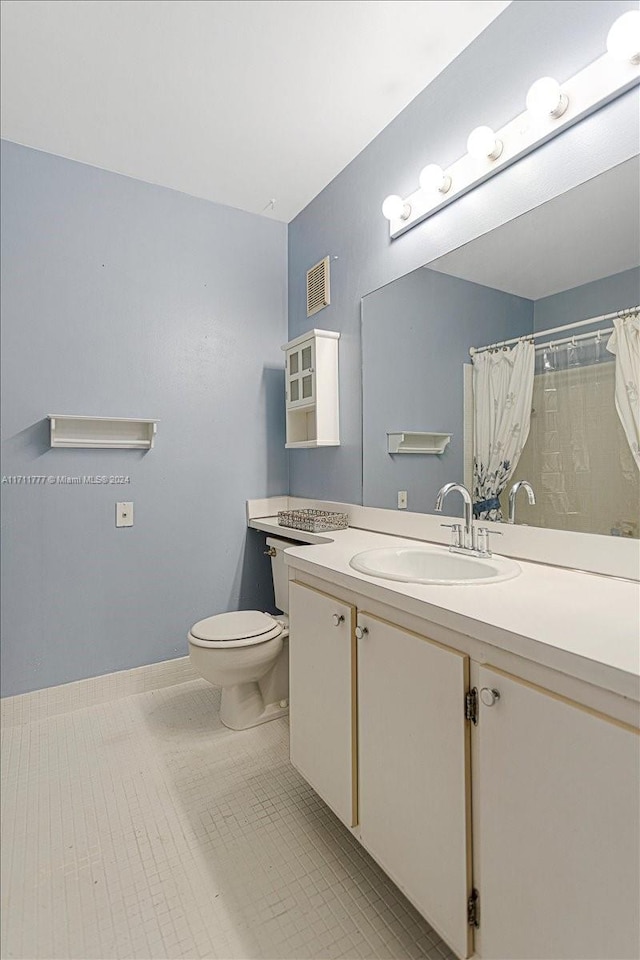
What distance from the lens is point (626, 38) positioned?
1095mm

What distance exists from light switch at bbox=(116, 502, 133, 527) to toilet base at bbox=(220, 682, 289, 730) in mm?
845

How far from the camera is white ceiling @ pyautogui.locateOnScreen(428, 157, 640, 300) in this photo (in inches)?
45.5

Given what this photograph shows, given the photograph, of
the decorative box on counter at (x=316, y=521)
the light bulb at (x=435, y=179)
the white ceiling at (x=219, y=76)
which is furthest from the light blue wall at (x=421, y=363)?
the white ceiling at (x=219, y=76)

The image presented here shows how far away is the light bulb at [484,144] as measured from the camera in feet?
4.65

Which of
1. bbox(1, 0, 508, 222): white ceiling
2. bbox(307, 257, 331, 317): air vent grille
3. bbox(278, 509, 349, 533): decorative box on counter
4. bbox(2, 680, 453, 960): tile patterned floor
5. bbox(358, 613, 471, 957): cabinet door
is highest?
bbox(1, 0, 508, 222): white ceiling

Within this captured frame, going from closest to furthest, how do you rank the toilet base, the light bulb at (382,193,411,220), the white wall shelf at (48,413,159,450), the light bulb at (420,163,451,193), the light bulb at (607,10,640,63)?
the light bulb at (607,10,640,63) → the light bulb at (420,163,451,193) → the light bulb at (382,193,411,220) → the toilet base → the white wall shelf at (48,413,159,450)

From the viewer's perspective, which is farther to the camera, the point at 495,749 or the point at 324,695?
the point at 324,695

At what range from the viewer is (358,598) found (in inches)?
48.1

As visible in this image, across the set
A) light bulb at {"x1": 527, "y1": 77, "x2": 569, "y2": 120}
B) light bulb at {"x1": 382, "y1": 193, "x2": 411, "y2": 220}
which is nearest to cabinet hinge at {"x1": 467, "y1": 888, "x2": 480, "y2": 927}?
light bulb at {"x1": 527, "y1": 77, "x2": 569, "y2": 120}

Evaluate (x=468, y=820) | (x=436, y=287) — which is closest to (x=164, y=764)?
(x=468, y=820)

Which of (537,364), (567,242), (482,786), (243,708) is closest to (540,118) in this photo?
(567,242)

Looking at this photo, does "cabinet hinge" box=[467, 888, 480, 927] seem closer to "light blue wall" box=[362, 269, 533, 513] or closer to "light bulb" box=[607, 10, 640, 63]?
"light blue wall" box=[362, 269, 533, 513]

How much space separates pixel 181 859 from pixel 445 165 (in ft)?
7.30

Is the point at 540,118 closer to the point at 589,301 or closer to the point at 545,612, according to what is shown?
the point at 589,301
